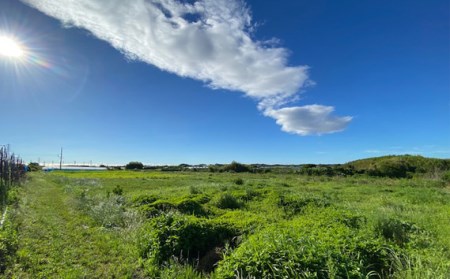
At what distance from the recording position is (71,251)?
8.01 metres

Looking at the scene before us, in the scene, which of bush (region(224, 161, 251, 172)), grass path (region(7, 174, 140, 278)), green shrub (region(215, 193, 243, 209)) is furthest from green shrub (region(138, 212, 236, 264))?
bush (region(224, 161, 251, 172))

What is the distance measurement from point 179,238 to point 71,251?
3.33 metres

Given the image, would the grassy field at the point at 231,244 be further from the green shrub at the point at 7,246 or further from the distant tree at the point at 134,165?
the distant tree at the point at 134,165

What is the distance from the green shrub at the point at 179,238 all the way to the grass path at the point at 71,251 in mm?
558

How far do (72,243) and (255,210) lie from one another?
298 inches

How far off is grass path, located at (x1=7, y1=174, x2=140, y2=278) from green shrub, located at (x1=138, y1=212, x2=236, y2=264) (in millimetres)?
558

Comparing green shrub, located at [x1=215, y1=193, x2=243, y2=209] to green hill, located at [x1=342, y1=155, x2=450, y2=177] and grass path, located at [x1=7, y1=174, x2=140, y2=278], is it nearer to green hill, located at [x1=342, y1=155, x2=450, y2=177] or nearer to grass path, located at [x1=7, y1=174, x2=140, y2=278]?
grass path, located at [x1=7, y1=174, x2=140, y2=278]

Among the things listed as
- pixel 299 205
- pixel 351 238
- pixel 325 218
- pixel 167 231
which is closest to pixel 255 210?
pixel 299 205

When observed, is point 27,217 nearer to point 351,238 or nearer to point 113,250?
point 113,250

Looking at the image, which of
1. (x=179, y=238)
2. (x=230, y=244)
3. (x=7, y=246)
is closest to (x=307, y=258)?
(x=230, y=244)

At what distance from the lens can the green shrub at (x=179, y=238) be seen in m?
7.22

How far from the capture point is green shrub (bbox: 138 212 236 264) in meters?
7.22

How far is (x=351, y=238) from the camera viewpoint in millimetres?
6113

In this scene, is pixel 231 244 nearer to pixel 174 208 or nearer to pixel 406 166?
pixel 174 208
